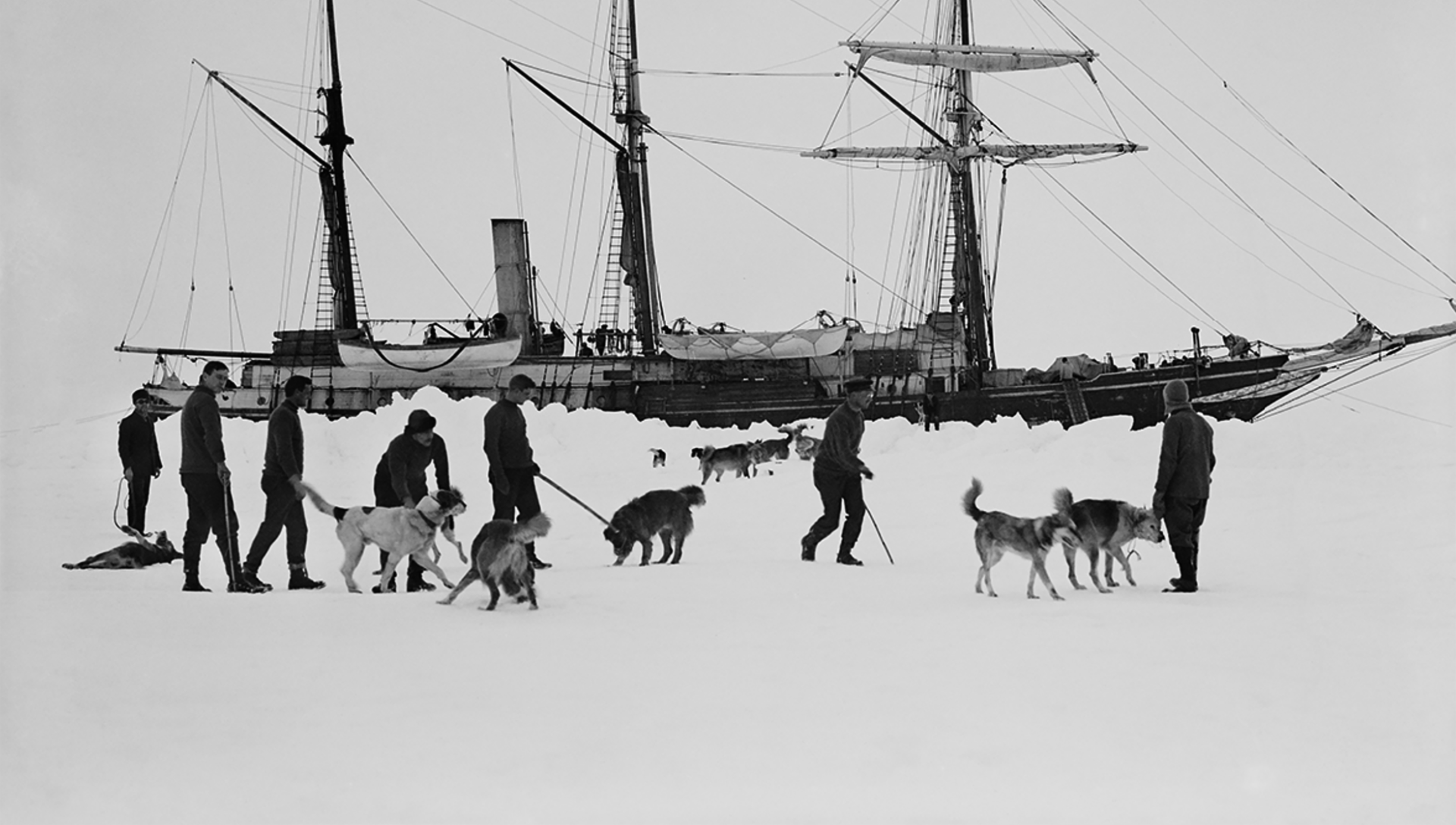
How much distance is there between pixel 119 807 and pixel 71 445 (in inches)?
726

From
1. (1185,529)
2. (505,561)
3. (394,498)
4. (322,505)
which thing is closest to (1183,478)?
(1185,529)

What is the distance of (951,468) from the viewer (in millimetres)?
18672

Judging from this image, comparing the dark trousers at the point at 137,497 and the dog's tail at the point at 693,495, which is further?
the dark trousers at the point at 137,497

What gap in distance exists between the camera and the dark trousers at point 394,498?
9.44 m

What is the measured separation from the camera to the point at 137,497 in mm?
12898

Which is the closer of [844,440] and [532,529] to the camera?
[532,529]

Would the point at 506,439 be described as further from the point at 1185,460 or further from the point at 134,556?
the point at 1185,460

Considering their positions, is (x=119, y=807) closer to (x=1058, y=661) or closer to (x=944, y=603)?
(x=1058, y=661)

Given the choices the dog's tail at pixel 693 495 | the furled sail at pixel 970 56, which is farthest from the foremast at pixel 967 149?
the dog's tail at pixel 693 495

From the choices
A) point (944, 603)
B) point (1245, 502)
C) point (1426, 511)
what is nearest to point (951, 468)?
point (1245, 502)

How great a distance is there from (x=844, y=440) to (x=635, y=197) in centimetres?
2869

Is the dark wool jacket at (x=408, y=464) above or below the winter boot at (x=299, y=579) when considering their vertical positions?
above

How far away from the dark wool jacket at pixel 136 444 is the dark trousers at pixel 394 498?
14.1 feet

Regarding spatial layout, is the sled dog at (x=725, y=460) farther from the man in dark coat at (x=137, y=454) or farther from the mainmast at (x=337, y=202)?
the mainmast at (x=337, y=202)
